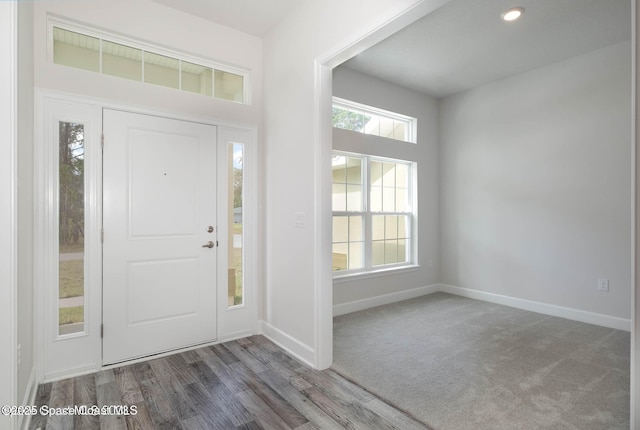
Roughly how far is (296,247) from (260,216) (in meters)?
0.68

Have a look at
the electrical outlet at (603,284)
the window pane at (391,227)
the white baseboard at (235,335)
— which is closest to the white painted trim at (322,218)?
the white baseboard at (235,335)

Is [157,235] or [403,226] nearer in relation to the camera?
[157,235]

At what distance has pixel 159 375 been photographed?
8.15 ft

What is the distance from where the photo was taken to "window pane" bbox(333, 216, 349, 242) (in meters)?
4.20

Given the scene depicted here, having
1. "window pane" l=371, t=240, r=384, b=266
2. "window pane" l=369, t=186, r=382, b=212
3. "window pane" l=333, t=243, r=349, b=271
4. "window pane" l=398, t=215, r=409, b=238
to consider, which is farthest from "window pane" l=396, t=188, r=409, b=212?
"window pane" l=333, t=243, r=349, b=271

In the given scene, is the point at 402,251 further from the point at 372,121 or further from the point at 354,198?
the point at 372,121

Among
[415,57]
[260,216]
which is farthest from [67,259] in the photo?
[415,57]

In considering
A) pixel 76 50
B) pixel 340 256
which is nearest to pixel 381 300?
pixel 340 256

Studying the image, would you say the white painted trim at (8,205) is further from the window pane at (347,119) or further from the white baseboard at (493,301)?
the window pane at (347,119)

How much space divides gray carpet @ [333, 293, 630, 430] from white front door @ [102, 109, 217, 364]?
1.45 m

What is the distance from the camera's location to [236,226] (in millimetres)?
3250

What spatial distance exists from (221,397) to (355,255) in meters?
2.54

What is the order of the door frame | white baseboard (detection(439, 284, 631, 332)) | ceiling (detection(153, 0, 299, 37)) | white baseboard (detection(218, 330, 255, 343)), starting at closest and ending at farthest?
the door frame → ceiling (detection(153, 0, 299, 37)) → white baseboard (detection(218, 330, 255, 343)) → white baseboard (detection(439, 284, 631, 332))

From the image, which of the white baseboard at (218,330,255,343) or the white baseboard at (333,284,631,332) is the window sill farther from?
the white baseboard at (218,330,255,343)
